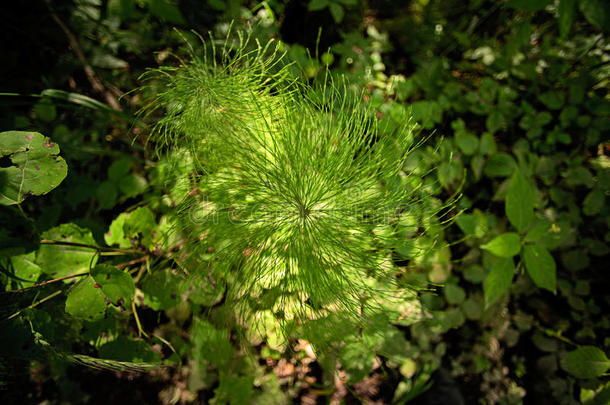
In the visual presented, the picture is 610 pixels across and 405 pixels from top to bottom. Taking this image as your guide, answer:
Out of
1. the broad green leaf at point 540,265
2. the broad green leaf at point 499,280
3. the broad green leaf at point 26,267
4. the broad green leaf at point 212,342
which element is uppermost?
the broad green leaf at point 540,265

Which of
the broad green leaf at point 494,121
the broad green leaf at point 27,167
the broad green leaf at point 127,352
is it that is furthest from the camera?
the broad green leaf at point 494,121

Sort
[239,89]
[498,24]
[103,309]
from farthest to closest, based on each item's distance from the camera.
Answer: [498,24]
[239,89]
[103,309]

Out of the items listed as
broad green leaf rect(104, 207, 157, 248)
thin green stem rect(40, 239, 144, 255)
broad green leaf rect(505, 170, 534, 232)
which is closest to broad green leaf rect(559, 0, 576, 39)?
broad green leaf rect(505, 170, 534, 232)

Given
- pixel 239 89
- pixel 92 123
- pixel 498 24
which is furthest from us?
pixel 498 24

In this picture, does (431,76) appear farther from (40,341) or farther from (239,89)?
(40,341)

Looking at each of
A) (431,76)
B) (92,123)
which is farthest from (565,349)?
(92,123)

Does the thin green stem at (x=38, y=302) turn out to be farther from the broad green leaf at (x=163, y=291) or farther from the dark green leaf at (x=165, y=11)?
the dark green leaf at (x=165, y=11)

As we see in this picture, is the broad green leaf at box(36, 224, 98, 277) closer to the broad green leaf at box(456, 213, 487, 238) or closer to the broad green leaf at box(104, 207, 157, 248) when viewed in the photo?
the broad green leaf at box(104, 207, 157, 248)

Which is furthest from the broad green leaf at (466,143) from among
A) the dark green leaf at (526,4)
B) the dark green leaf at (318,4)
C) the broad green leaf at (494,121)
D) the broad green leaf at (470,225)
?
the dark green leaf at (318,4)

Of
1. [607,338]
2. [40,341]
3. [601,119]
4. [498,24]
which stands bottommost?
[40,341]
